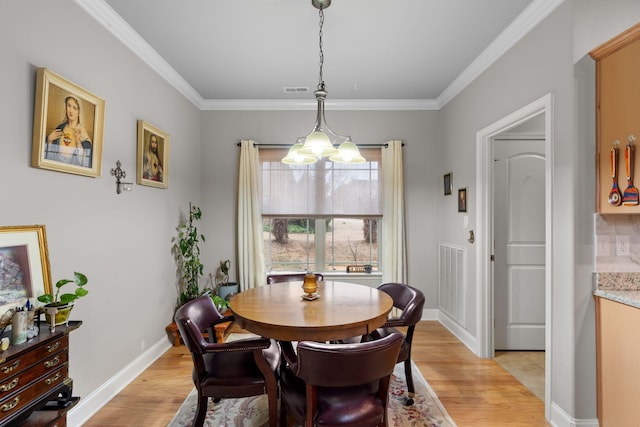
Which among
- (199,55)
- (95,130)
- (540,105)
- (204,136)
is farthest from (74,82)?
(540,105)

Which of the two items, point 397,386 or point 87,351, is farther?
point 397,386

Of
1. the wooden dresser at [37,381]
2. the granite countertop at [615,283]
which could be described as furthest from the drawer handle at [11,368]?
the granite countertop at [615,283]

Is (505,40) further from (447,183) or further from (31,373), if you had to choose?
(31,373)

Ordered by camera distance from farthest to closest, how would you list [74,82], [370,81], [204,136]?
1. [204,136]
2. [370,81]
3. [74,82]

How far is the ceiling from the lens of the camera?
2244 mm

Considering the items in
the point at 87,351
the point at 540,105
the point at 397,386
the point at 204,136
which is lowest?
the point at 397,386

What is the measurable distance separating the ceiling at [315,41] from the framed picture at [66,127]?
0.67 metres

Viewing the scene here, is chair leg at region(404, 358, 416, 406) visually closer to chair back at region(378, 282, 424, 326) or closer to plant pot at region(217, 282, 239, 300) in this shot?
chair back at region(378, 282, 424, 326)

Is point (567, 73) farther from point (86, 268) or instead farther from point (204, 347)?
point (86, 268)

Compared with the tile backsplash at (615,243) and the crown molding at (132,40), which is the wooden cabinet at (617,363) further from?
the crown molding at (132,40)

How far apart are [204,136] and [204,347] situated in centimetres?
305

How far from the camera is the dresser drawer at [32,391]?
1.30 meters

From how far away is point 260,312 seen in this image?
73.8 inches

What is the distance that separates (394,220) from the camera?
13.1ft
